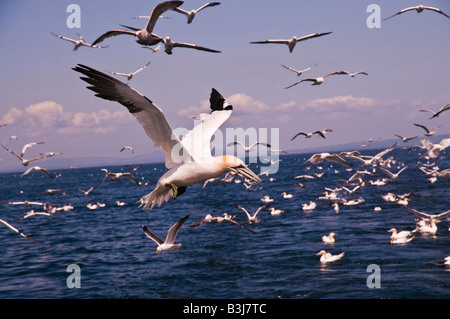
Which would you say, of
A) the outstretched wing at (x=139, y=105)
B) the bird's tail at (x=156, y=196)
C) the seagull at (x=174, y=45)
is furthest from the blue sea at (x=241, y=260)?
the outstretched wing at (x=139, y=105)

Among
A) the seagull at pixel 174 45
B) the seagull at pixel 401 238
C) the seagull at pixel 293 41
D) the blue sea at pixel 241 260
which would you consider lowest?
the blue sea at pixel 241 260

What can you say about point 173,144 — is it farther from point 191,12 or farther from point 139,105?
point 191,12

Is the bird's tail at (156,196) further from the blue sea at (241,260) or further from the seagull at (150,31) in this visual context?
the blue sea at (241,260)

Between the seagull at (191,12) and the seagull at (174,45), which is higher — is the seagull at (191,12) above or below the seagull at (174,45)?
above

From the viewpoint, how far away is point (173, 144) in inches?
329

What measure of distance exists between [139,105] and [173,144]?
95 centimetres

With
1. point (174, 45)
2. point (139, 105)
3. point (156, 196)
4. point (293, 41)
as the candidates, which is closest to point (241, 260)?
point (293, 41)

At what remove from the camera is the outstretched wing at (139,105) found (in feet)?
24.5

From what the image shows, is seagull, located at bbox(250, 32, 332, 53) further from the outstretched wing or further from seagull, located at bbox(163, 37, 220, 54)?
the outstretched wing

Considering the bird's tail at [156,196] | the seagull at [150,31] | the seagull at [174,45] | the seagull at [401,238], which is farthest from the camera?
the seagull at [401,238]

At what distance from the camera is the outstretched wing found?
748cm

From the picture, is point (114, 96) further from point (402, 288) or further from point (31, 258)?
point (31, 258)

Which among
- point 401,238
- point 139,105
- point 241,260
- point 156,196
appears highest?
point 139,105

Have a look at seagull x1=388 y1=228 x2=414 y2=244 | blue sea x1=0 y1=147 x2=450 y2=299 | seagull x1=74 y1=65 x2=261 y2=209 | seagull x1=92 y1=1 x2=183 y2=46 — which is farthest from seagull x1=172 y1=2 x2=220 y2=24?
seagull x1=388 y1=228 x2=414 y2=244
